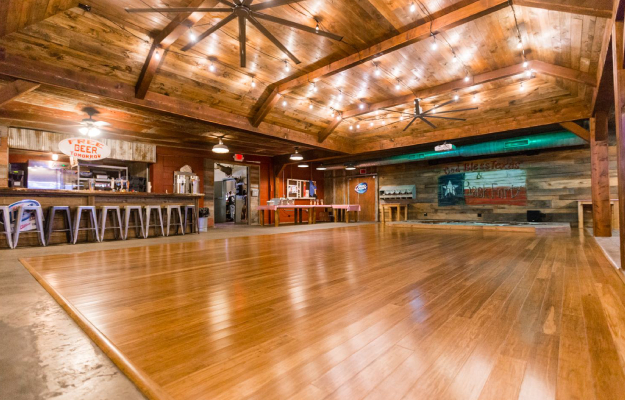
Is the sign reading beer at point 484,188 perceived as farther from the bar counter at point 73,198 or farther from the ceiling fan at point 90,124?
the ceiling fan at point 90,124

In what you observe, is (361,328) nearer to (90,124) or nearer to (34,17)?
(34,17)

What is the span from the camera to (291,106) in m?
7.45

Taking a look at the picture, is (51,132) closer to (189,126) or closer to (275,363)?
(189,126)

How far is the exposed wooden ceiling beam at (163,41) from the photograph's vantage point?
152 inches

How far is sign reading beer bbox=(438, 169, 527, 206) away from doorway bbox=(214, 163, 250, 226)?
8.66m

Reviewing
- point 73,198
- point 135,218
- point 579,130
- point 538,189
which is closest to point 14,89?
point 73,198

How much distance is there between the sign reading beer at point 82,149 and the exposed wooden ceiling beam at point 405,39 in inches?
173

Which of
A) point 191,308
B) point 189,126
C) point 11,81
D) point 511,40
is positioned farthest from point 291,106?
point 191,308

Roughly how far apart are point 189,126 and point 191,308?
21.9 feet

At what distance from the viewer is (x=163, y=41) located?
172 inches

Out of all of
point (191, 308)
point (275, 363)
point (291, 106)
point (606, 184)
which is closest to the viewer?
point (275, 363)

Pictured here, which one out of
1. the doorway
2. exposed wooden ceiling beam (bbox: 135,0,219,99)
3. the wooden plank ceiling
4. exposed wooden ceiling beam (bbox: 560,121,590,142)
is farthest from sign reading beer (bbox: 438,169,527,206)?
exposed wooden ceiling beam (bbox: 135,0,219,99)

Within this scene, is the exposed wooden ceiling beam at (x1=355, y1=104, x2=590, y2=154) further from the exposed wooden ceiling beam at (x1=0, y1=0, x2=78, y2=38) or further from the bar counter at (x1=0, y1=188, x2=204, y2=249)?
the exposed wooden ceiling beam at (x1=0, y1=0, x2=78, y2=38)

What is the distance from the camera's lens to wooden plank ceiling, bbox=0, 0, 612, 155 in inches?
156
